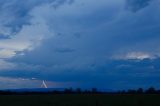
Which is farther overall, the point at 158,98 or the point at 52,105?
the point at 158,98

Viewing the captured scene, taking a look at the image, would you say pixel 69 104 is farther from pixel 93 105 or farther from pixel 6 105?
pixel 6 105

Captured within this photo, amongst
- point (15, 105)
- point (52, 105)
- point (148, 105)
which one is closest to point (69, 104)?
point (52, 105)

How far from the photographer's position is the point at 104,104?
67375 mm

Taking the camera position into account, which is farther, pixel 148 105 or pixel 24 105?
pixel 24 105

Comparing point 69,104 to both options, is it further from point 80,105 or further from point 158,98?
point 158,98

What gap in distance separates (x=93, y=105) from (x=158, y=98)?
607 inches

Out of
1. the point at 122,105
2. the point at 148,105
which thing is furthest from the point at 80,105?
the point at 148,105

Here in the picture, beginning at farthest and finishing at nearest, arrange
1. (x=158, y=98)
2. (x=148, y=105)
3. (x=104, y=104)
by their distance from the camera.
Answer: (x=158, y=98) → (x=104, y=104) → (x=148, y=105)

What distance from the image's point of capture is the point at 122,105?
6562 centimetres

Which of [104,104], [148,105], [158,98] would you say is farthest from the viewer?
[158,98]

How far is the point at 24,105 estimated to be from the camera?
69.9m

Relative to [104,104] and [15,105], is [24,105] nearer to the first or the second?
[15,105]

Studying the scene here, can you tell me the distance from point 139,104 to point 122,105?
2451mm

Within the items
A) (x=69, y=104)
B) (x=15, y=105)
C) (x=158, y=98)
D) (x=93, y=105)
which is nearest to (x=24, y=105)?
(x=15, y=105)
